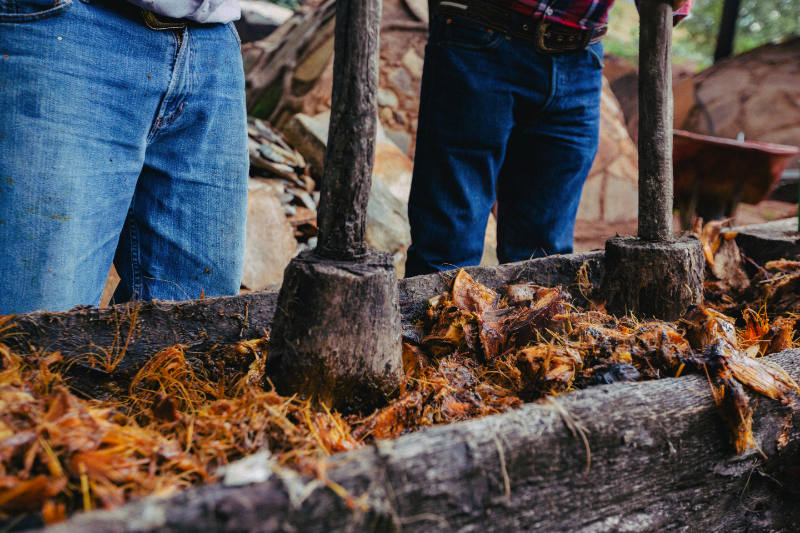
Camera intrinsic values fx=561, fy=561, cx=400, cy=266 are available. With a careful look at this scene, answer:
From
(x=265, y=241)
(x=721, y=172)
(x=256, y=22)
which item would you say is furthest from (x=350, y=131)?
(x=256, y=22)

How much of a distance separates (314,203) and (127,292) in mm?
2720

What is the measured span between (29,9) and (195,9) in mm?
356

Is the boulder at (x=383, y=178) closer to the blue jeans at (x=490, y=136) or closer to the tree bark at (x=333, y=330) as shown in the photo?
the blue jeans at (x=490, y=136)

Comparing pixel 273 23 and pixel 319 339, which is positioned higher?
pixel 273 23

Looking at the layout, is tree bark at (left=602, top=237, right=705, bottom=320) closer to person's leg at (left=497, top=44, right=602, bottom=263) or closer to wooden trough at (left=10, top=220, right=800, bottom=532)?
wooden trough at (left=10, top=220, right=800, bottom=532)

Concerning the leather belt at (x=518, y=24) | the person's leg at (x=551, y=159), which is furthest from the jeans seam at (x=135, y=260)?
the person's leg at (x=551, y=159)

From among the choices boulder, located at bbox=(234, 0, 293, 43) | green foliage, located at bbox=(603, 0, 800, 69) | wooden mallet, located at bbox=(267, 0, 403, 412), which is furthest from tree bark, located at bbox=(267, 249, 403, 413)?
green foliage, located at bbox=(603, 0, 800, 69)

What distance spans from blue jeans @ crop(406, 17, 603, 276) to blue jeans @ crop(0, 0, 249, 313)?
69 centimetres

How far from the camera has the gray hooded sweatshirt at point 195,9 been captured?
1.33 m

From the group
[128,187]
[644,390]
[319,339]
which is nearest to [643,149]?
[644,390]

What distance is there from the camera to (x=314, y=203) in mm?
4379

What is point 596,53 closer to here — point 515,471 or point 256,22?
point 515,471

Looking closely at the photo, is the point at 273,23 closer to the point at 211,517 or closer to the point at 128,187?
the point at 128,187

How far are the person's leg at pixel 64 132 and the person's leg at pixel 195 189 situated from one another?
4.4 inches
